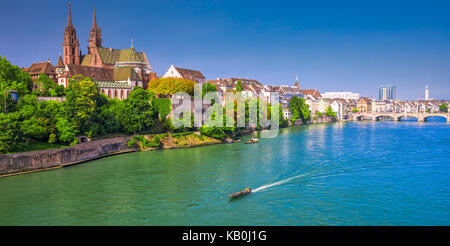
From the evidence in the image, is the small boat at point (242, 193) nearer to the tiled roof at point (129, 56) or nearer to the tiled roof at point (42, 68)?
the tiled roof at point (42, 68)

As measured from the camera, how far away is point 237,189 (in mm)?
23281

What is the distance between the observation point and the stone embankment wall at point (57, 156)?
90.5ft

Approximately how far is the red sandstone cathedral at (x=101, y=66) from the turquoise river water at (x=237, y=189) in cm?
2670

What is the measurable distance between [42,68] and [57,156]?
124 ft

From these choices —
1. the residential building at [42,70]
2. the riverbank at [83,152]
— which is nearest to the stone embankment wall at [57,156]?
the riverbank at [83,152]

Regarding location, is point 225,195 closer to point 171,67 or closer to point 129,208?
point 129,208

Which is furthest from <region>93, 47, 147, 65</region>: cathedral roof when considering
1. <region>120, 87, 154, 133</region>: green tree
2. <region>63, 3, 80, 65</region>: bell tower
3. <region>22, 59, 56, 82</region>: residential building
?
<region>120, 87, 154, 133</region>: green tree

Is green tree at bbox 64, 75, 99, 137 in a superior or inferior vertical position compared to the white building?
inferior

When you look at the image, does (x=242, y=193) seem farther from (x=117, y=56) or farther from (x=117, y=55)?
(x=117, y=55)

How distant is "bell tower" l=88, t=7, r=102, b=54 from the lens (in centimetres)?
7462

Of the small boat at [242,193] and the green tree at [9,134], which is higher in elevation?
the green tree at [9,134]

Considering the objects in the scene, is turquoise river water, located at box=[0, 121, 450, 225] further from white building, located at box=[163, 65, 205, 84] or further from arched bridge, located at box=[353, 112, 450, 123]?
arched bridge, located at box=[353, 112, 450, 123]

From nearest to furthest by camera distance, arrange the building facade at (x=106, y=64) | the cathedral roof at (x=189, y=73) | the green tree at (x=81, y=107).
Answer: the green tree at (x=81, y=107), the building facade at (x=106, y=64), the cathedral roof at (x=189, y=73)

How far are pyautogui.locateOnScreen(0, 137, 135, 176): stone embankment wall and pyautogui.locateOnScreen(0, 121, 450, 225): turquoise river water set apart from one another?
3.96 ft
